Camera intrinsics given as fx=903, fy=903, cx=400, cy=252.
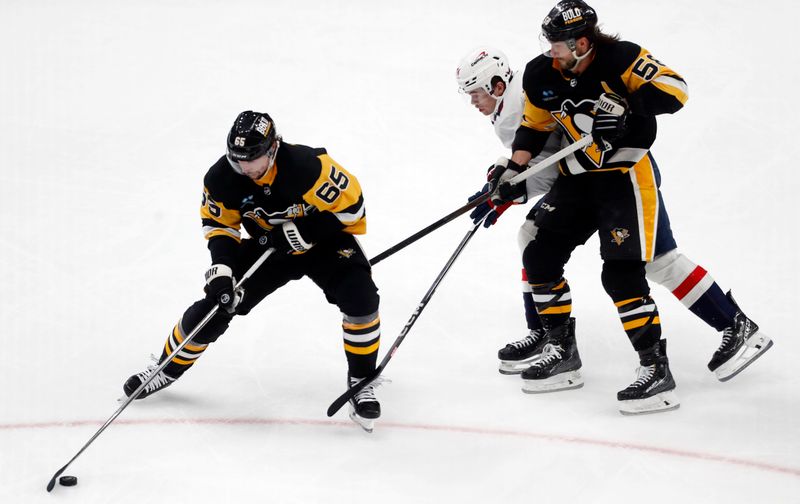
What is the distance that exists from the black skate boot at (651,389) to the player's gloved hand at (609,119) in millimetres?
810

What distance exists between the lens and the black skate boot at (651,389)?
10.8 ft

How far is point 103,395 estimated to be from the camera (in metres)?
3.46

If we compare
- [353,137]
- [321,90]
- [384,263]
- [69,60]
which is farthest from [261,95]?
[384,263]

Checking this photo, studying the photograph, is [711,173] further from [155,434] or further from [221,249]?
[155,434]

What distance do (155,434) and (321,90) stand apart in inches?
143

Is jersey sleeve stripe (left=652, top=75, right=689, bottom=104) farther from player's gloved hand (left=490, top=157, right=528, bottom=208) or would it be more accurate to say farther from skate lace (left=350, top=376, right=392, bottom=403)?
skate lace (left=350, top=376, right=392, bottom=403)

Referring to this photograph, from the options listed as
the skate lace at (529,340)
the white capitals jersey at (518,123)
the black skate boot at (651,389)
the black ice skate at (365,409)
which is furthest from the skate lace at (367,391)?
the white capitals jersey at (518,123)

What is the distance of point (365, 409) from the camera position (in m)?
3.20

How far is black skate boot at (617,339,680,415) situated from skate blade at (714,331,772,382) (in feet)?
0.81

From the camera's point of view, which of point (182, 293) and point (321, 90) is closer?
point (182, 293)

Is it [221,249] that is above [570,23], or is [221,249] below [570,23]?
below

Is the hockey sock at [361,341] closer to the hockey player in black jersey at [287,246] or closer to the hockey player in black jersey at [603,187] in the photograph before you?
the hockey player in black jersey at [287,246]

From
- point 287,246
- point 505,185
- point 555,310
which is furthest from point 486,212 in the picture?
point 287,246

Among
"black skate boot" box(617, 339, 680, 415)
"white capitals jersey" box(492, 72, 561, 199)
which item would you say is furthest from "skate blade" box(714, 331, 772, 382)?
"white capitals jersey" box(492, 72, 561, 199)
